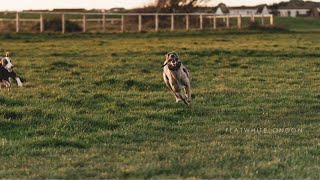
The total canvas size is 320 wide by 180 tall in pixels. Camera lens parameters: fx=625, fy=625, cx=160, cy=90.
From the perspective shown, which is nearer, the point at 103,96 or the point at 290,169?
the point at 290,169

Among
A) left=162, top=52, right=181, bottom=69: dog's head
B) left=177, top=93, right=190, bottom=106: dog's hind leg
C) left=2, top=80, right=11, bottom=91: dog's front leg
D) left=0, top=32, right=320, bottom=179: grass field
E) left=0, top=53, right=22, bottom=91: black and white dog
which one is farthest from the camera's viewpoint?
left=2, top=80, right=11, bottom=91: dog's front leg

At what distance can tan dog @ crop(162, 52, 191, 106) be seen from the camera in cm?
1370

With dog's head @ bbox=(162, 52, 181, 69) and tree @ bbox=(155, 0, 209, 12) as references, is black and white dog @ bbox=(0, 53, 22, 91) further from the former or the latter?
tree @ bbox=(155, 0, 209, 12)

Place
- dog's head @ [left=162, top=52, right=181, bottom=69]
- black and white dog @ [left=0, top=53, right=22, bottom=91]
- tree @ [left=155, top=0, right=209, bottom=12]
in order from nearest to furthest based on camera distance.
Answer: dog's head @ [left=162, top=52, right=181, bottom=69] < black and white dog @ [left=0, top=53, right=22, bottom=91] < tree @ [left=155, top=0, right=209, bottom=12]

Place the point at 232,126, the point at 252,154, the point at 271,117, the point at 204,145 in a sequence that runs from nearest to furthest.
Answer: the point at 252,154, the point at 204,145, the point at 232,126, the point at 271,117

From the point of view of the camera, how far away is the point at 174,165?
8.45 meters

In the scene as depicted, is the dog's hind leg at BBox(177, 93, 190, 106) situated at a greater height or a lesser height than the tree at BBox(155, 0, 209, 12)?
lesser

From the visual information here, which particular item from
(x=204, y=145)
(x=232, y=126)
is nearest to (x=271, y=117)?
(x=232, y=126)

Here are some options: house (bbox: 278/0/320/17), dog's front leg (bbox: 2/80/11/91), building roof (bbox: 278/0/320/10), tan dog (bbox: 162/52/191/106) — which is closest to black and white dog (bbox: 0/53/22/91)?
dog's front leg (bbox: 2/80/11/91)

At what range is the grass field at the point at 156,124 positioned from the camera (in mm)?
8445

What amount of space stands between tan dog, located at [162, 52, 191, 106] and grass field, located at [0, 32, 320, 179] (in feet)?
1.00

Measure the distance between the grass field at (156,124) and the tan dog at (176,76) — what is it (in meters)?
0.30

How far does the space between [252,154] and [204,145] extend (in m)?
0.94

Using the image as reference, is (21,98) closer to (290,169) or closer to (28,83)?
(28,83)
